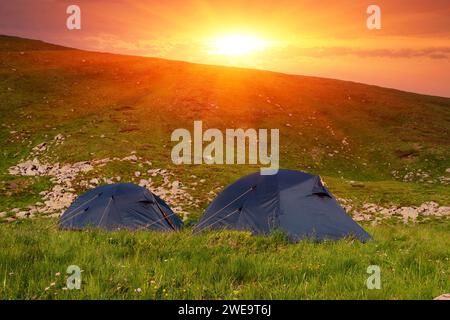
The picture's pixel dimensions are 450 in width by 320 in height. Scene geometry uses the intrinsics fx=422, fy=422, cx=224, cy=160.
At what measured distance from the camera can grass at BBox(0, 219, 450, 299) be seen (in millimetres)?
5305

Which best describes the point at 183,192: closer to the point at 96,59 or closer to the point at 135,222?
the point at 135,222

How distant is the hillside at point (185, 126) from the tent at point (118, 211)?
17.5 feet

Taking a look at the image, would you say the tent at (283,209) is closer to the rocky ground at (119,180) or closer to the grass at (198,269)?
the grass at (198,269)

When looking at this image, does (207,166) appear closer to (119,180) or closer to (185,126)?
(119,180)

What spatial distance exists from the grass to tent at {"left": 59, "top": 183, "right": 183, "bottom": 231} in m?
7.31

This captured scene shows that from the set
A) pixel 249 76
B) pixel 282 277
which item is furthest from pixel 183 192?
pixel 249 76

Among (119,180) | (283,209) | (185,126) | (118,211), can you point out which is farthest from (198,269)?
(185,126)

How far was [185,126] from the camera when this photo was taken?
4216 centimetres

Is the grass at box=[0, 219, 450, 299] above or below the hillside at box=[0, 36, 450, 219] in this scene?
below

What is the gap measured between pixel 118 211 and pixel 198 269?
10.5 metres

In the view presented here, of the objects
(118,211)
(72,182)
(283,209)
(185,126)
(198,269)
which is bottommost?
(118,211)

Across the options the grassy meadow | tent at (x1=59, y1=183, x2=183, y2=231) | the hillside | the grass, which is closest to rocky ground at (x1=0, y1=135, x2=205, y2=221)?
the hillside

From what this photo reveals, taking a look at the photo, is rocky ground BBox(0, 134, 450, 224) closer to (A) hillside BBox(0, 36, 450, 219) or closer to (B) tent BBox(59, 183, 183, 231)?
(A) hillside BBox(0, 36, 450, 219)
